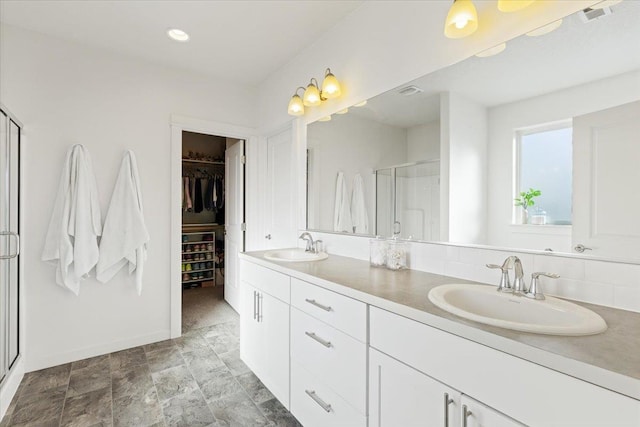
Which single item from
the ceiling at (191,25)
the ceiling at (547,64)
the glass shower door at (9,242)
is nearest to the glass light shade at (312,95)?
the ceiling at (191,25)

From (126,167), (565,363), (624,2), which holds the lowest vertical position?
(565,363)

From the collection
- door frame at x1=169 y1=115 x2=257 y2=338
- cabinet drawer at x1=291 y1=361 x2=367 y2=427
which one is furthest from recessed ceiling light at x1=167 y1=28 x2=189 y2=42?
cabinet drawer at x1=291 y1=361 x2=367 y2=427

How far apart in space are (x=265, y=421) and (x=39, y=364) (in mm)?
1858

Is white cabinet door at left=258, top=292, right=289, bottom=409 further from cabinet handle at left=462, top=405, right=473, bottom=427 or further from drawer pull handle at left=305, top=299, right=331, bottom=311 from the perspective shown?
cabinet handle at left=462, top=405, right=473, bottom=427

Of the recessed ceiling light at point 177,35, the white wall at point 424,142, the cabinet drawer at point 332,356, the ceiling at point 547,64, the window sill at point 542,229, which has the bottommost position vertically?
the cabinet drawer at point 332,356

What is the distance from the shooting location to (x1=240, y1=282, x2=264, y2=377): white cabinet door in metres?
2.02

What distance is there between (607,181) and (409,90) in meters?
1.00

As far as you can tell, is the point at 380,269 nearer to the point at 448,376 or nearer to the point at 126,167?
the point at 448,376

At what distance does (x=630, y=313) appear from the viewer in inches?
38.8

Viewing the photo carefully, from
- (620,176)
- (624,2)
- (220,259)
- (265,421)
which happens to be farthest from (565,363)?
(220,259)

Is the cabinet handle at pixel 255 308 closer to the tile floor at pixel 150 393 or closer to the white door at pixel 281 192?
the tile floor at pixel 150 393

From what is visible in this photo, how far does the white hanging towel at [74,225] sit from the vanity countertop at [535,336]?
1.94 meters

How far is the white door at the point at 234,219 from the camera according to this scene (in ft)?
11.1

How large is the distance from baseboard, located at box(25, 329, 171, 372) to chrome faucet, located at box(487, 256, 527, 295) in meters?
2.76
